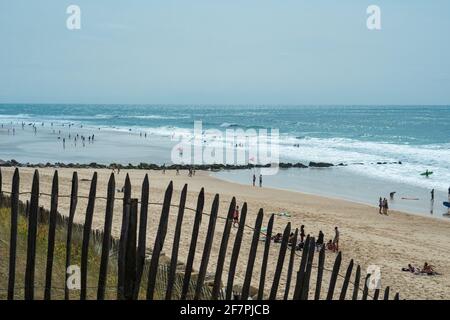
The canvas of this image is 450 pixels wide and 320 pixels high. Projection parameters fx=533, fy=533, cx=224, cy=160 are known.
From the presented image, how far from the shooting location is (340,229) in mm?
22719

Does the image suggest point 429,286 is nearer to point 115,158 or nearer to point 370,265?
point 370,265

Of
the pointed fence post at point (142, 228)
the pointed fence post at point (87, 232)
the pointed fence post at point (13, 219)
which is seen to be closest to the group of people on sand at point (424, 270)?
the pointed fence post at point (142, 228)

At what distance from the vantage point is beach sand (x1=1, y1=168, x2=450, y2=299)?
48.5 feet

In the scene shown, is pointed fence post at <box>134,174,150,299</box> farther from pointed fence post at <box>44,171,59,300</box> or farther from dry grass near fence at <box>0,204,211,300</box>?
dry grass near fence at <box>0,204,211,300</box>

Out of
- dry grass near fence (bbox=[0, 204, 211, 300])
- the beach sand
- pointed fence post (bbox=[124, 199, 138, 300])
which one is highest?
pointed fence post (bbox=[124, 199, 138, 300])

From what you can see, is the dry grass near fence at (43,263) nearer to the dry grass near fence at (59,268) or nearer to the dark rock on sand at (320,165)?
the dry grass near fence at (59,268)

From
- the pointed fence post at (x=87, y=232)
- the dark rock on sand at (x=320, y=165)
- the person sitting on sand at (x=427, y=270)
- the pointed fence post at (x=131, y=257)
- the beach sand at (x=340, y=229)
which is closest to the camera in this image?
the pointed fence post at (x=87, y=232)

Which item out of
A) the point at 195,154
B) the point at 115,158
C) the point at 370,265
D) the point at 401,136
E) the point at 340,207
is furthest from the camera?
the point at 401,136

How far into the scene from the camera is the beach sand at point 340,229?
583 inches

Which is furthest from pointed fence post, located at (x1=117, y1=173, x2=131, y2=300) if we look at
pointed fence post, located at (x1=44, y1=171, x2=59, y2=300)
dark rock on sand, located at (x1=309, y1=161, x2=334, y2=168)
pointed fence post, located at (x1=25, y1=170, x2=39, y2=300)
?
dark rock on sand, located at (x1=309, y1=161, x2=334, y2=168)

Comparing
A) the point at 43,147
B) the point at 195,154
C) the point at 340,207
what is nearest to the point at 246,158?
the point at 195,154
